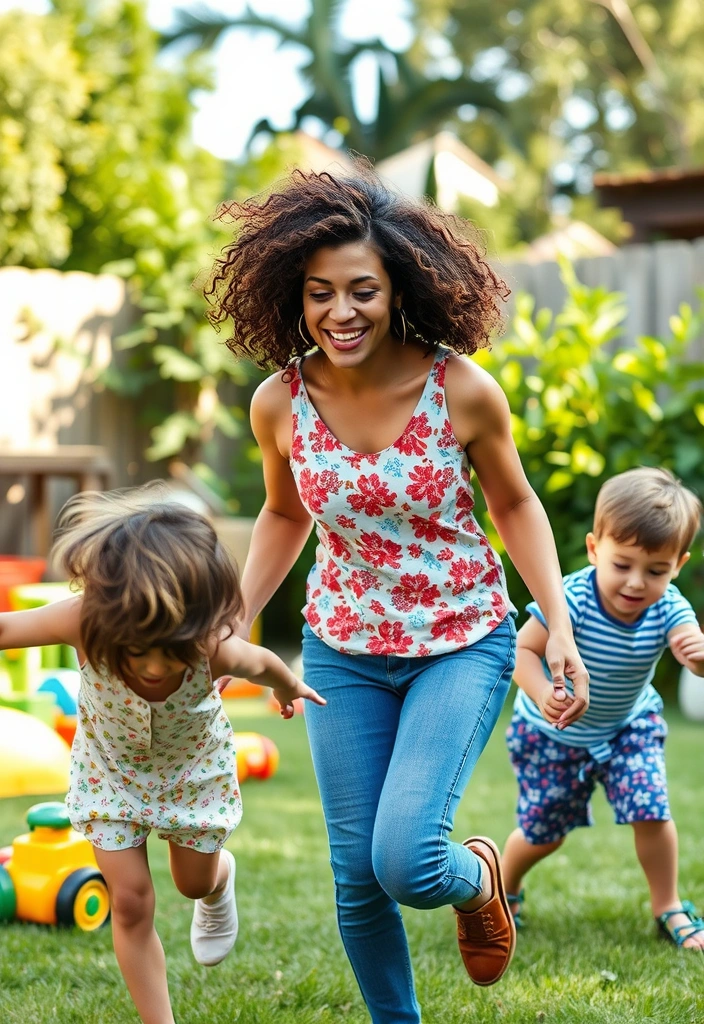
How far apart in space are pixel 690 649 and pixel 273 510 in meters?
1.06

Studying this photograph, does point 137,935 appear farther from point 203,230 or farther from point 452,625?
point 203,230

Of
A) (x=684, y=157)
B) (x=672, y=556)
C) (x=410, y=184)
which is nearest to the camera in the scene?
(x=672, y=556)

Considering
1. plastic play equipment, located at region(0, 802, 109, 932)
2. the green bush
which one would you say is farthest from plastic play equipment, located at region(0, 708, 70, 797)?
the green bush

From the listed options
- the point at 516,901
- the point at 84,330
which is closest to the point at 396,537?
the point at 516,901

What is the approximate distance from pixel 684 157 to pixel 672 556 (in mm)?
30135

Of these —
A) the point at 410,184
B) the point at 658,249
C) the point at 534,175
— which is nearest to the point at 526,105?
the point at 534,175

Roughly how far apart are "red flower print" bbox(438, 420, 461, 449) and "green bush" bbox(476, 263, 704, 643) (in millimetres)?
4793

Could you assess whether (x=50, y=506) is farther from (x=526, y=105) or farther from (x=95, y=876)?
(x=526, y=105)

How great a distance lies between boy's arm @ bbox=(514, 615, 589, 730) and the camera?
8.57 feet

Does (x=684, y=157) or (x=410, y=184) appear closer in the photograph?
(x=410, y=184)

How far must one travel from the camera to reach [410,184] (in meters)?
16.2

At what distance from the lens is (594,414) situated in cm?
760

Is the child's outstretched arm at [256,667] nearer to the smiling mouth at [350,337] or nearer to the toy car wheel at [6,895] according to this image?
the smiling mouth at [350,337]

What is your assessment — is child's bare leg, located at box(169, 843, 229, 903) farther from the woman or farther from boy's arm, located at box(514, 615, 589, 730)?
boy's arm, located at box(514, 615, 589, 730)
